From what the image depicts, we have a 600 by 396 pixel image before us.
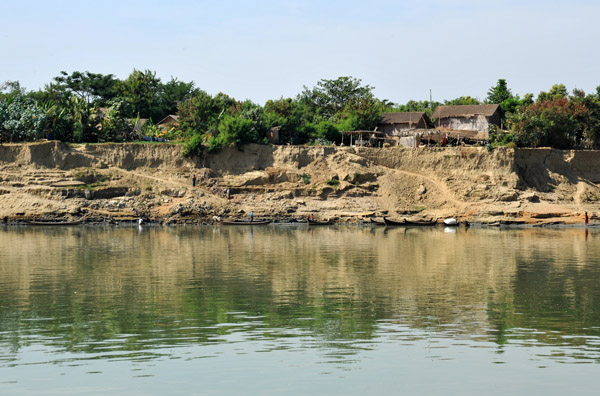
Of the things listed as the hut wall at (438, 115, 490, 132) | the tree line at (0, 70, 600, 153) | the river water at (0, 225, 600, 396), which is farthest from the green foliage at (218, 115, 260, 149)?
the river water at (0, 225, 600, 396)

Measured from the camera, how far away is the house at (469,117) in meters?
77.8

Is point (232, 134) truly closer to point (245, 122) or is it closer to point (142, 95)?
point (245, 122)

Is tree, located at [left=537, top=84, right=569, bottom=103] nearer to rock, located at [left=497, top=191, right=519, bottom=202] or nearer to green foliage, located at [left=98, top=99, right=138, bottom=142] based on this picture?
rock, located at [left=497, top=191, right=519, bottom=202]

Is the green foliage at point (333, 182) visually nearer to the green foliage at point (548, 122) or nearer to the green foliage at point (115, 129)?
the green foliage at point (548, 122)

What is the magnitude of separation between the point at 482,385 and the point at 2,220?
2184 inches

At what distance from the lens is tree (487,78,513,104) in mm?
91125

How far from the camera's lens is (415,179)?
231ft


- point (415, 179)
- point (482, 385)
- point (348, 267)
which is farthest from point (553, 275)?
point (415, 179)

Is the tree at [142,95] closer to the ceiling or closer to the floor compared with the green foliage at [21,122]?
closer to the ceiling

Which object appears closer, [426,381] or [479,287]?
[426,381]

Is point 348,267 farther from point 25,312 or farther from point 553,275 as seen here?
point 25,312

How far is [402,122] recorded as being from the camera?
256 feet

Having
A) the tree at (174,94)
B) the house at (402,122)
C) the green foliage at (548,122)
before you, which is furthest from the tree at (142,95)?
the green foliage at (548,122)

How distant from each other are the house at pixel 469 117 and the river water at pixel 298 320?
33723mm
